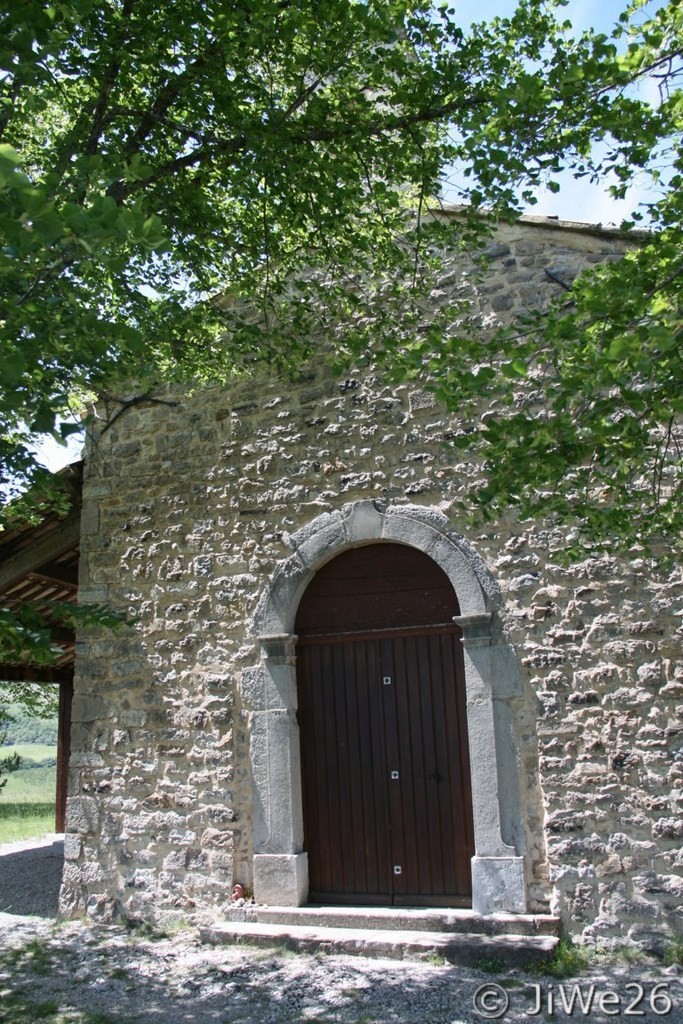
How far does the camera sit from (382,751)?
5902 mm

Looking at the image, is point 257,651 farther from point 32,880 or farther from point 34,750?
point 34,750

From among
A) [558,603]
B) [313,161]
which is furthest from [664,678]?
[313,161]

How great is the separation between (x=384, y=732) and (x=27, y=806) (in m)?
14.3

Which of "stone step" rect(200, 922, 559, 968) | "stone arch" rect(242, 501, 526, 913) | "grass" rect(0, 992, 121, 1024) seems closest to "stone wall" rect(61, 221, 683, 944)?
"stone arch" rect(242, 501, 526, 913)

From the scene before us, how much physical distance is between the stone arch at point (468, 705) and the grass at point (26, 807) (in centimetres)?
705

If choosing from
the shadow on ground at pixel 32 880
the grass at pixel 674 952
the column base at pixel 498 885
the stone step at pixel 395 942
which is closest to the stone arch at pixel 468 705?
the column base at pixel 498 885

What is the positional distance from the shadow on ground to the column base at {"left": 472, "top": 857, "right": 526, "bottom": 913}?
344 centimetres

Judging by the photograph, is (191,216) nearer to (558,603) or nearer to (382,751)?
(558,603)

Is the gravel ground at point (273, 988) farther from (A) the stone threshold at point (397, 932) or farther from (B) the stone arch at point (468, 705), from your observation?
(B) the stone arch at point (468, 705)

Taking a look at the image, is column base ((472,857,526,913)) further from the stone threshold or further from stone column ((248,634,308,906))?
stone column ((248,634,308,906))

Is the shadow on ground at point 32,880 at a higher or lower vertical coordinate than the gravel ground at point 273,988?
higher

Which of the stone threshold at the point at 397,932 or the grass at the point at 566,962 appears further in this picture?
the stone threshold at the point at 397,932

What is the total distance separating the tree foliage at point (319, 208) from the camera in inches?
124

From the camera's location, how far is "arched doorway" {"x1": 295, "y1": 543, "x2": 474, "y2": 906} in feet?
18.6
